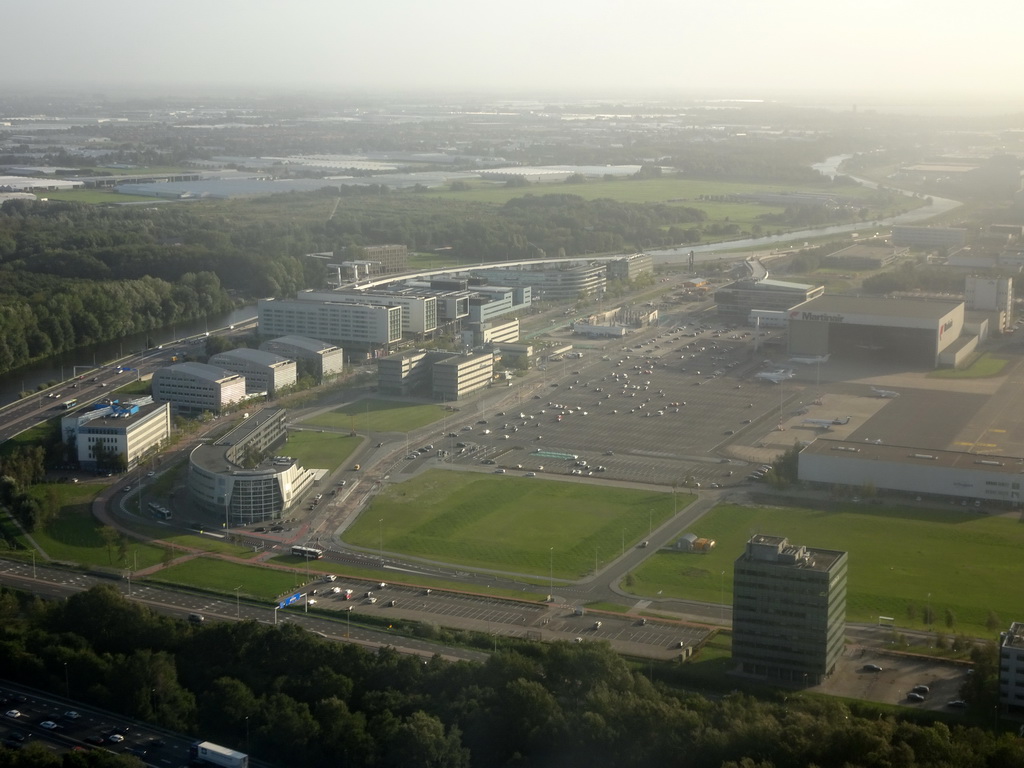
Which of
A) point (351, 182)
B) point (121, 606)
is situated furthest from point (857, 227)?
point (121, 606)

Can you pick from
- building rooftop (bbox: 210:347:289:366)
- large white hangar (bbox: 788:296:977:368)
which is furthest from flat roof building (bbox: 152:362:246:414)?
large white hangar (bbox: 788:296:977:368)

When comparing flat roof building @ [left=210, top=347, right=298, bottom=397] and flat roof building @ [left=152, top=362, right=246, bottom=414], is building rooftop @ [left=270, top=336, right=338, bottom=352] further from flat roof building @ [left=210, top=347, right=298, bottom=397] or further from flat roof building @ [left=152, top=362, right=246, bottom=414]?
flat roof building @ [left=152, top=362, right=246, bottom=414]

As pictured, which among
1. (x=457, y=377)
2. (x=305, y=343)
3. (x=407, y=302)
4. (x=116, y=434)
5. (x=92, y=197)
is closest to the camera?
(x=116, y=434)

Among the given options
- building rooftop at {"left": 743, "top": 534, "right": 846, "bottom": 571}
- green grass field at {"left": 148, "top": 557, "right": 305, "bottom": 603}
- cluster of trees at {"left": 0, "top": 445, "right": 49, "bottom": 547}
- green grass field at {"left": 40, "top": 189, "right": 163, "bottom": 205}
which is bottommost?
green grass field at {"left": 148, "top": 557, "right": 305, "bottom": 603}

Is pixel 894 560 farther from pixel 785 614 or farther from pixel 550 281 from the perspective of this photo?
pixel 550 281

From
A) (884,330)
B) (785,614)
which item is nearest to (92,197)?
(884,330)

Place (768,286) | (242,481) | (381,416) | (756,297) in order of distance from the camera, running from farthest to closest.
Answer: (768,286) < (756,297) < (381,416) < (242,481)
